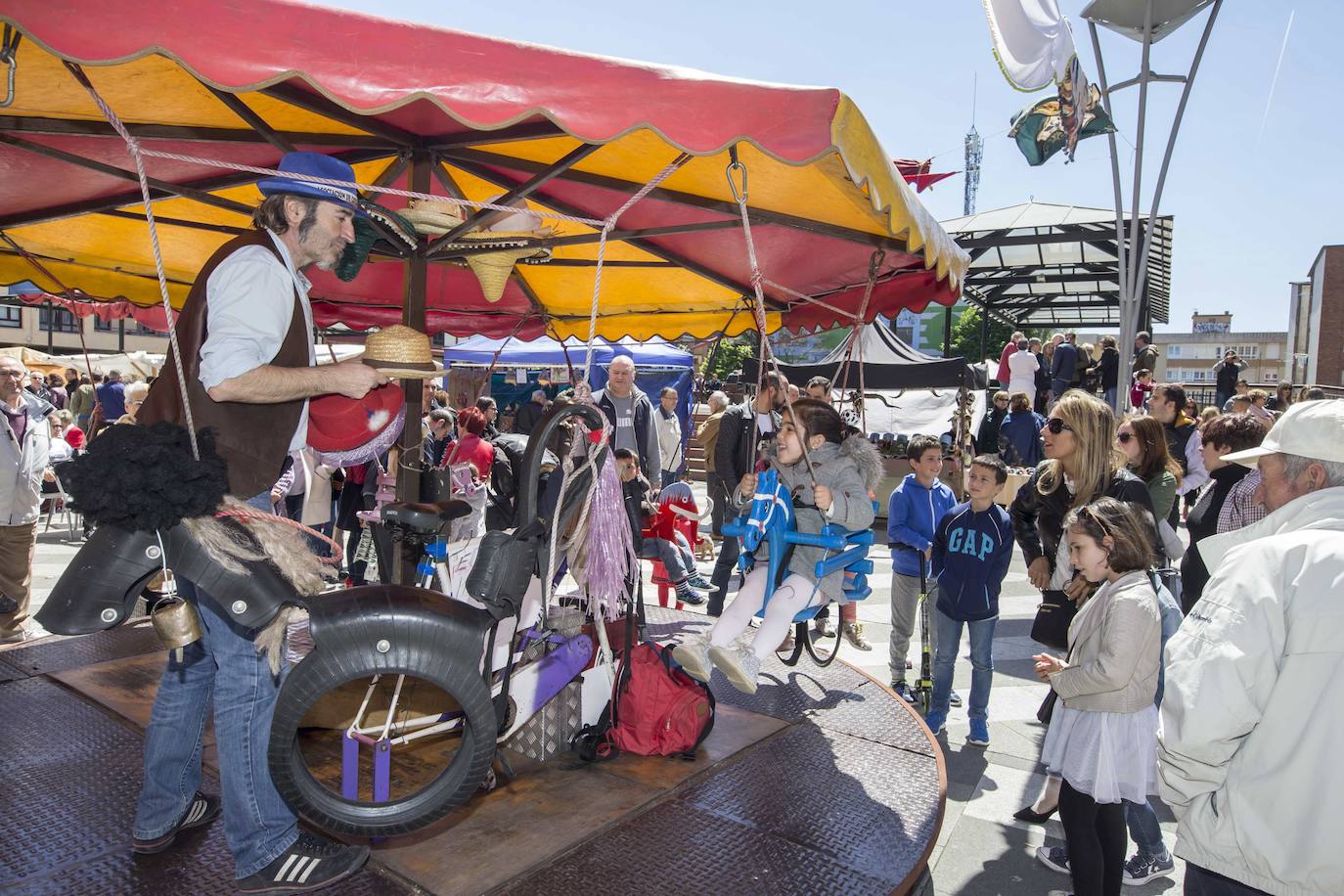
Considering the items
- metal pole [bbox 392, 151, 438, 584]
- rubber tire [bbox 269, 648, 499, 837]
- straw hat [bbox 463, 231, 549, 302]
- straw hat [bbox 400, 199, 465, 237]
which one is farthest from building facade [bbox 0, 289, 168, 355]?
rubber tire [bbox 269, 648, 499, 837]

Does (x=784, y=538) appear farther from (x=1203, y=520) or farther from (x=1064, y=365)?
(x=1064, y=365)

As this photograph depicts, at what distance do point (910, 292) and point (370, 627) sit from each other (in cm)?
374

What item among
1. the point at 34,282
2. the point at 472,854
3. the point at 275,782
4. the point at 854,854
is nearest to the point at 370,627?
the point at 275,782

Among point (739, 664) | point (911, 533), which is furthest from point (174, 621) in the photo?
point (911, 533)

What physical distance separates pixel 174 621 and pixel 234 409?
0.54 metres

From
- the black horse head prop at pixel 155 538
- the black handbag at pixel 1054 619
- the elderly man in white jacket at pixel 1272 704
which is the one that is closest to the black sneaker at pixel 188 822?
the black horse head prop at pixel 155 538

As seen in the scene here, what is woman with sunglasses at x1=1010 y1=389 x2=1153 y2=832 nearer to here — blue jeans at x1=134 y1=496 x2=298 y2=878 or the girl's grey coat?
the girl's grey coat

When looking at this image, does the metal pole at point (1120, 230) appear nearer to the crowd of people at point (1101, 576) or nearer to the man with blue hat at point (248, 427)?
the crowd of people at point (1101, 576)

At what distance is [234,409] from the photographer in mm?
2037

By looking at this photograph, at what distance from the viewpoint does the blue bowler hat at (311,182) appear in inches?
84.1

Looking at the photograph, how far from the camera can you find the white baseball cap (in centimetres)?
163

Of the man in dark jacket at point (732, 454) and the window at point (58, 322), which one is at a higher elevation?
the window at point (58, 322)

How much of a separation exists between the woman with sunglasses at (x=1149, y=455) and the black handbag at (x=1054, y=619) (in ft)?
3.53

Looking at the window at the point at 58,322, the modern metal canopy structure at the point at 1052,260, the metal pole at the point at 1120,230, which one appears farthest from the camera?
the window at the point at 58,322
